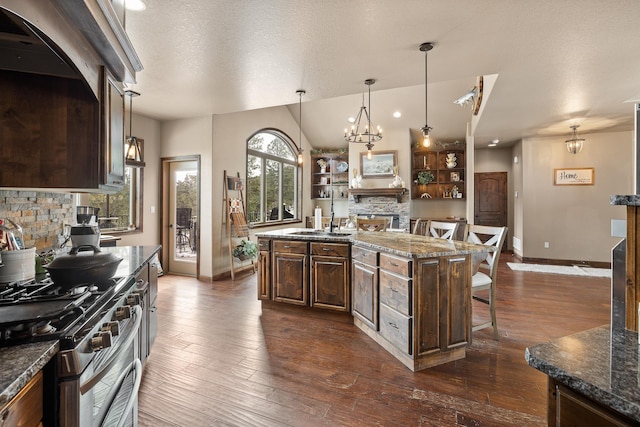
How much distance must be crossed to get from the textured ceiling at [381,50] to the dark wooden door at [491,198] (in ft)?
10.9

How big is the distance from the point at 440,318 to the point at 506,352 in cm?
80

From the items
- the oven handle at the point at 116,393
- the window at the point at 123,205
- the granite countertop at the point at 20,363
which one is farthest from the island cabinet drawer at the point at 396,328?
the window at the point at 123,205

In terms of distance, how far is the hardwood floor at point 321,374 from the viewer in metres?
1.85

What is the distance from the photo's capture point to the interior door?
8.12 meters

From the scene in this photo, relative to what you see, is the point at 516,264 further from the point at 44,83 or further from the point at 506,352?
the point at 44,83

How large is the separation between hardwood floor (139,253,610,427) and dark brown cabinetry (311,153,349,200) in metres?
5.41

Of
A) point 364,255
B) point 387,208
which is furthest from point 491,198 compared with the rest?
point 364,255

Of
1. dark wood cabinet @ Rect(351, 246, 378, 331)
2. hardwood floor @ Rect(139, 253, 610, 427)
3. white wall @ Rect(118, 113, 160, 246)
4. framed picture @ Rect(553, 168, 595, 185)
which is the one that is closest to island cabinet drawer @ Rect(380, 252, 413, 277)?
dark wood cabinet @ Rect(351, 246, 378, 331)

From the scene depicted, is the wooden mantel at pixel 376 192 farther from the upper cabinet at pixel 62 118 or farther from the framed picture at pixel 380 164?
the upper cabinet at pixel 62 118

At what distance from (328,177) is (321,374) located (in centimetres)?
698

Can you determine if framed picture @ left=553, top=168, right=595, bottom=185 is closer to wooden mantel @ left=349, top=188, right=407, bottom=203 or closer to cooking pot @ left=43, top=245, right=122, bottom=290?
wooden mantel @ left=349, top=188, right=407, bottom=203

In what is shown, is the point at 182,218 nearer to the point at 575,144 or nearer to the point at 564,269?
the point at 564,269

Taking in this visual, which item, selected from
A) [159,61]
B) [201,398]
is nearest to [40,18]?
[201,398]

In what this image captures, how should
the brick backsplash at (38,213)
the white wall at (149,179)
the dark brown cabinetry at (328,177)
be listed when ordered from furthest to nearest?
the dark brown cabinetry at (328,177)
the white wall at (149,179)
the brick backsplash at (38,213)
